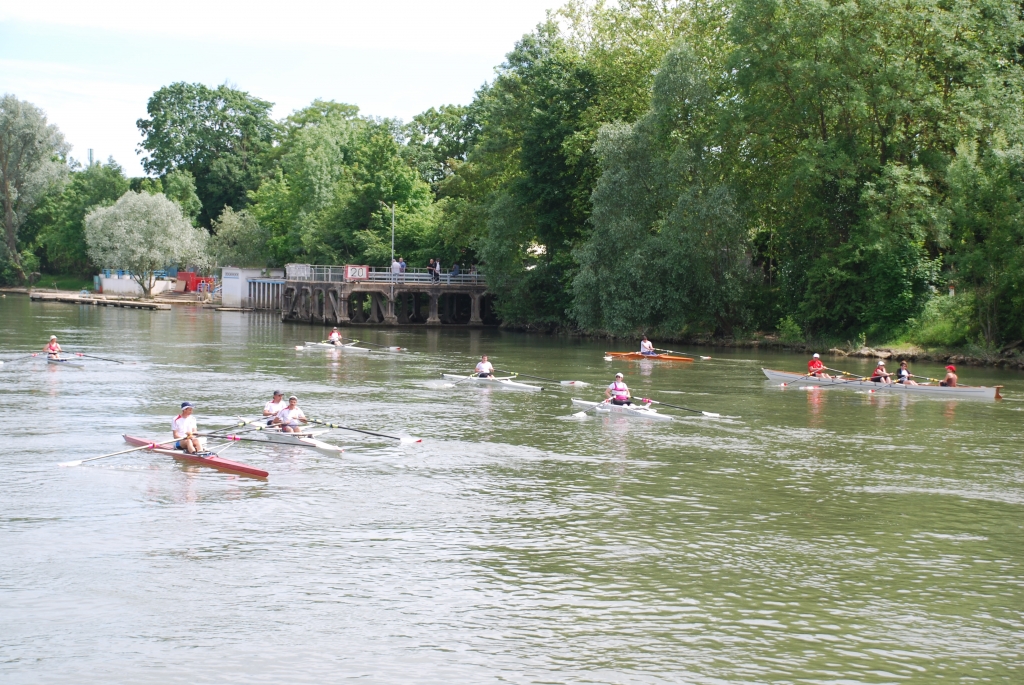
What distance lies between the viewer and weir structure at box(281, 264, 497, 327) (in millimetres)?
A: 84812

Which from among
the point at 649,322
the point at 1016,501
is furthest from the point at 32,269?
the point at 1016,501

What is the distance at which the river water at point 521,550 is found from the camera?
14.3m

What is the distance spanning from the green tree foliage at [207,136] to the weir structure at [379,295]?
5159 centimetres

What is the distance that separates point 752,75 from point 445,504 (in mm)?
44936

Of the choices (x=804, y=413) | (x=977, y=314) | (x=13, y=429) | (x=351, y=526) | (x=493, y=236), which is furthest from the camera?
(x=493, y=236)

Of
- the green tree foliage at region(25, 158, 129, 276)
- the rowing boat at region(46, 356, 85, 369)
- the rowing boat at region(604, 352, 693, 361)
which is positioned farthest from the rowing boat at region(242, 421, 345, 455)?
the green tree foliage at region(25, 158, 129, 276)

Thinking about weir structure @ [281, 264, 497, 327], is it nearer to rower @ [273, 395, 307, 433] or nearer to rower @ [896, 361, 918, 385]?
rower @ [896, 361, 918, 385]

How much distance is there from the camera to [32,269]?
13925 cm

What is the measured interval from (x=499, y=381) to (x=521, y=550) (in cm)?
2411

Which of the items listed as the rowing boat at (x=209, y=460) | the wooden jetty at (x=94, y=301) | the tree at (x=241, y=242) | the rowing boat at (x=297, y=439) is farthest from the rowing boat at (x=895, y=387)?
the tree at (x=241, y=242)

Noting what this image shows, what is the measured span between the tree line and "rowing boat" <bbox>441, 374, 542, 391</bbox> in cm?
2132

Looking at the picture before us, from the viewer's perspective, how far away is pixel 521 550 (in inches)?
754

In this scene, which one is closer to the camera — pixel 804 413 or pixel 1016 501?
pixel 1016 501

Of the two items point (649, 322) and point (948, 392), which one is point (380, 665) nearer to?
point (948, 392)
